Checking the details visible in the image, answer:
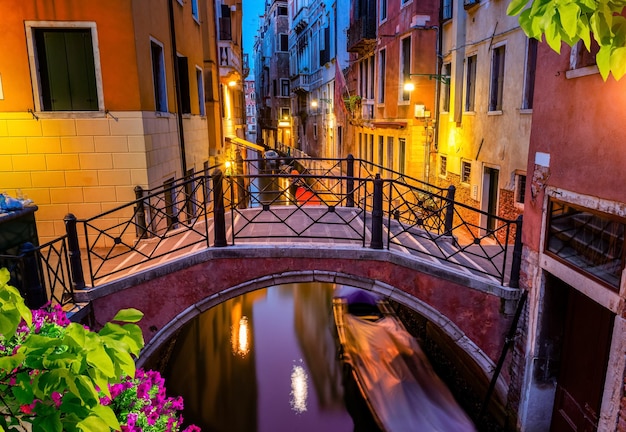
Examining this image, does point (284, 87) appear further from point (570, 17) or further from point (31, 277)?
point (570, 17)

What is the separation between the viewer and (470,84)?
39.4 ft

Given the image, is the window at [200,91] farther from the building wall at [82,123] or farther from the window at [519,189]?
the window at [519,189]

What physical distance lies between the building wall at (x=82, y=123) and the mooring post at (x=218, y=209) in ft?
7.46

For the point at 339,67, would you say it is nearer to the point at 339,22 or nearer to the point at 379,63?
the point at 339,22

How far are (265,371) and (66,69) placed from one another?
24.9ft

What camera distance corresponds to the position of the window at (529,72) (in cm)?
913

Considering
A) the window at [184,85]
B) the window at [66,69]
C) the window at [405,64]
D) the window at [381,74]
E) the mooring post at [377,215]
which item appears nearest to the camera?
the mooring post at [377,215]

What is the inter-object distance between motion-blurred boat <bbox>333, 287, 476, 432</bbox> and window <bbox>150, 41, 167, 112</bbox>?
635 centimetres

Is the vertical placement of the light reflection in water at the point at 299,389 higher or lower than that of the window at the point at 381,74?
lower

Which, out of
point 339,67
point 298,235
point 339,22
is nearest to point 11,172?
point 298,235

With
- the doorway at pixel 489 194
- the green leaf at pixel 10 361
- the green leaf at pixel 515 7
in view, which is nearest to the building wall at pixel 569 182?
the green leaf at pixel 515 7

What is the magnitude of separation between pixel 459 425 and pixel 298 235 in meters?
3.93

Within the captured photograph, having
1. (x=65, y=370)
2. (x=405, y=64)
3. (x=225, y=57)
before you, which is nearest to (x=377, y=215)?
(x=65, y=370)

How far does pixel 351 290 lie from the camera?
39.3 feet
